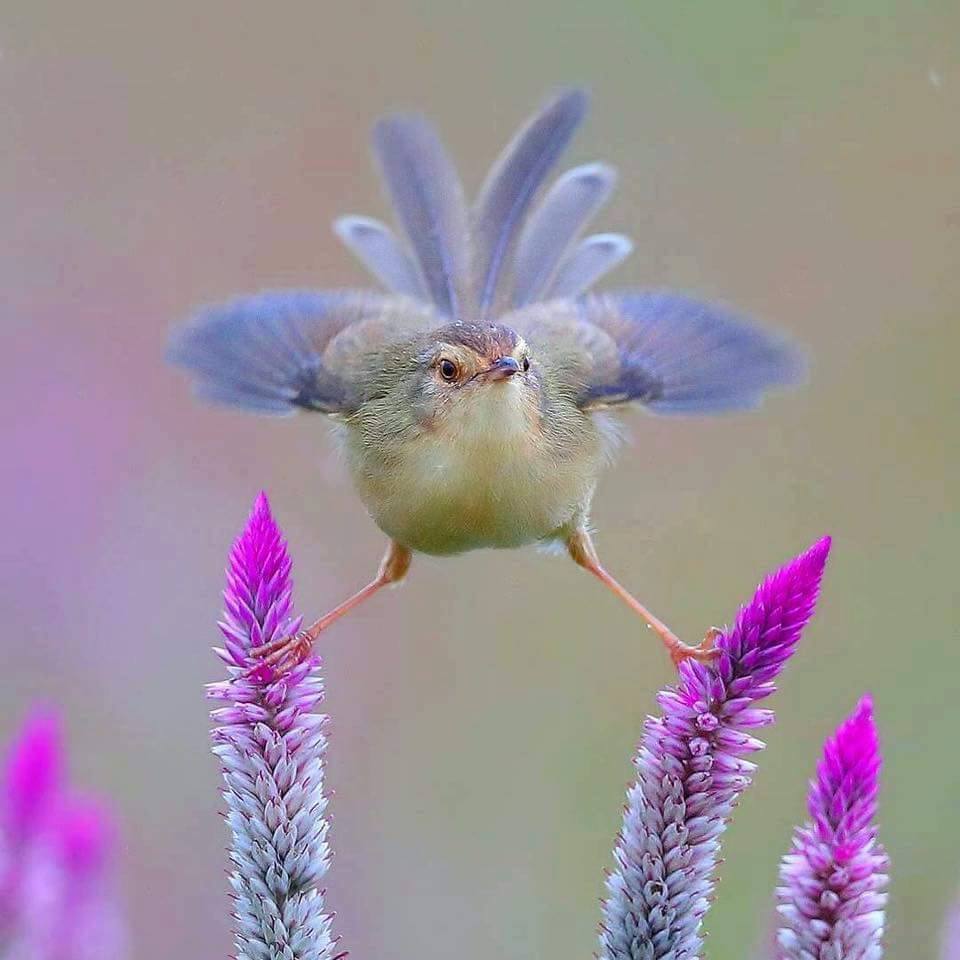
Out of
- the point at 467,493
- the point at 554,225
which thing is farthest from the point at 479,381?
the point at 554,225

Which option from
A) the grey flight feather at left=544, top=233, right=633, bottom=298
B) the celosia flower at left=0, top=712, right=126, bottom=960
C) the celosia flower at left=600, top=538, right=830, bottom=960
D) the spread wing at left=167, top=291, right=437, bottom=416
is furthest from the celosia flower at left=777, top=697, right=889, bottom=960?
the grey flight feather at left=544, top=233, right=633, bottom=298

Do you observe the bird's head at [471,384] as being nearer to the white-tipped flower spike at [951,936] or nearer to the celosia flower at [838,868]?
the white-tipped flower spike at [951,936]

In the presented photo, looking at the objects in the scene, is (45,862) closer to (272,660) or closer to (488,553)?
(272,660)

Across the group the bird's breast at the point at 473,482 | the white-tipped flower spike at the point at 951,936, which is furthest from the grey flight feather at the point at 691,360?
the white-tipped flower spike at the point at 951,936

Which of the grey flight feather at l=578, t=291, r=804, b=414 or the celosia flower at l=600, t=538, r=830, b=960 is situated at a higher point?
the grey flight feather at l=578, t=291, r=804, b=414

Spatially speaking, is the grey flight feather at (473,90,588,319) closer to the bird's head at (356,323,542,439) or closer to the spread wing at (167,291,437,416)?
the spread wing at (167,291,437,416)

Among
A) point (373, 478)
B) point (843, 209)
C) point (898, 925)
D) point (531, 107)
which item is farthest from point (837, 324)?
point (373, 478)
